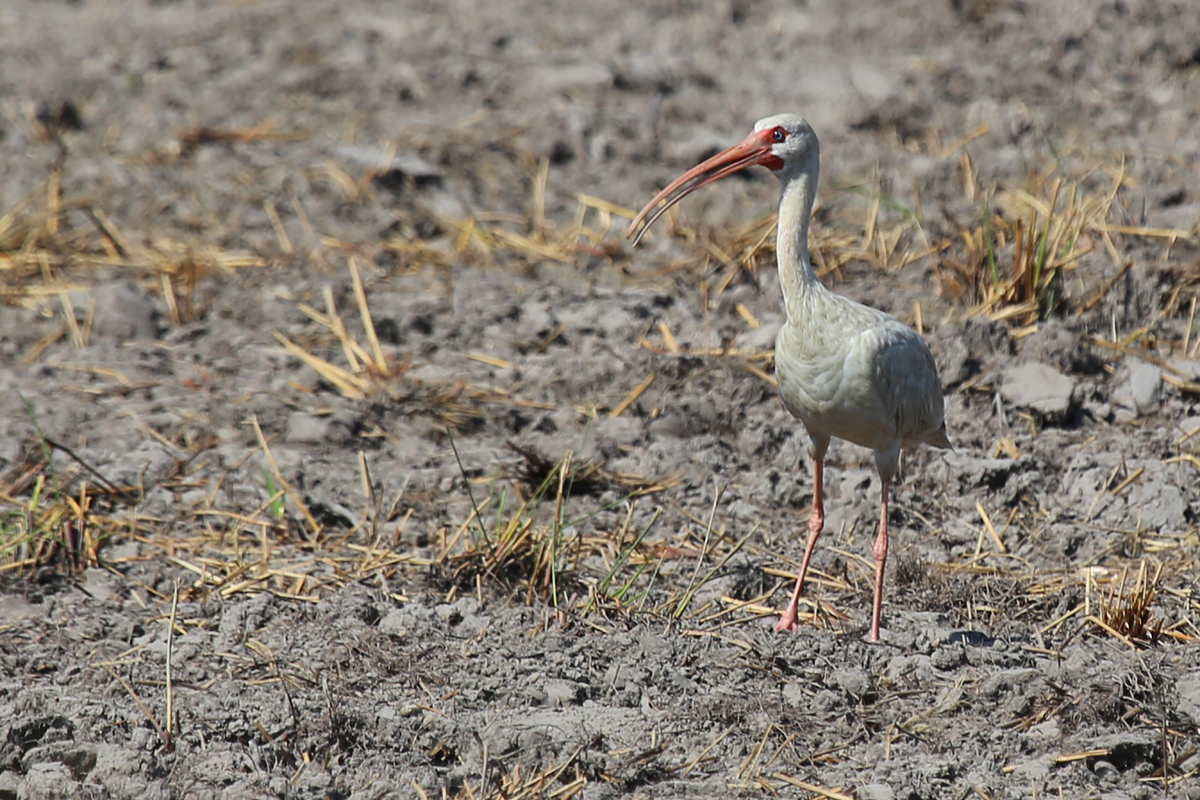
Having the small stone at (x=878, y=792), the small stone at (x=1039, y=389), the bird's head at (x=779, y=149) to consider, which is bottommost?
the small stone at (x=878, y=792)

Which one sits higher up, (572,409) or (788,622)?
(572,409)

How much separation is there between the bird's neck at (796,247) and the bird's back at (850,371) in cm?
3

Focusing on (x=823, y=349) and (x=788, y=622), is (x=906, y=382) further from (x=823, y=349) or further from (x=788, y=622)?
(x=788, y=622)

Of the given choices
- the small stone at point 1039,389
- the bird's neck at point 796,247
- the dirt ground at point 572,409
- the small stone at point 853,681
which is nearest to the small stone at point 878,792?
the dirt ground at point 572,409

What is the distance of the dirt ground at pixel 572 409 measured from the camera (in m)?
3.71

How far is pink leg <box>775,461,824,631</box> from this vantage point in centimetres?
437

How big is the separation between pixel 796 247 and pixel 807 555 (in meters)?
1.03

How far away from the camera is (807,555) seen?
4473mm

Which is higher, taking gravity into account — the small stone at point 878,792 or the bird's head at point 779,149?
the bird's head at point 779,149

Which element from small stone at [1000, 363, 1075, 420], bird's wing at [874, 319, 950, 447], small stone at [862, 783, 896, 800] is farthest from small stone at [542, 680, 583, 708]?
small stone at [1000, 363, 1075, 420]

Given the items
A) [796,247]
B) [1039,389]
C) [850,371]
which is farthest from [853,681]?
[1039,389]

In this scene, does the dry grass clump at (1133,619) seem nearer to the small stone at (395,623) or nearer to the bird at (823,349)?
the bird at (823,349)

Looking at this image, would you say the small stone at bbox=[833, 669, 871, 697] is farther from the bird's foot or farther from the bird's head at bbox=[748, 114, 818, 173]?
the bird's head at bbox=[748, 114, 818, 173]

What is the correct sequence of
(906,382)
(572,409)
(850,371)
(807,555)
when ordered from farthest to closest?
(572,409), (807,555), (906,382), (850,371)
